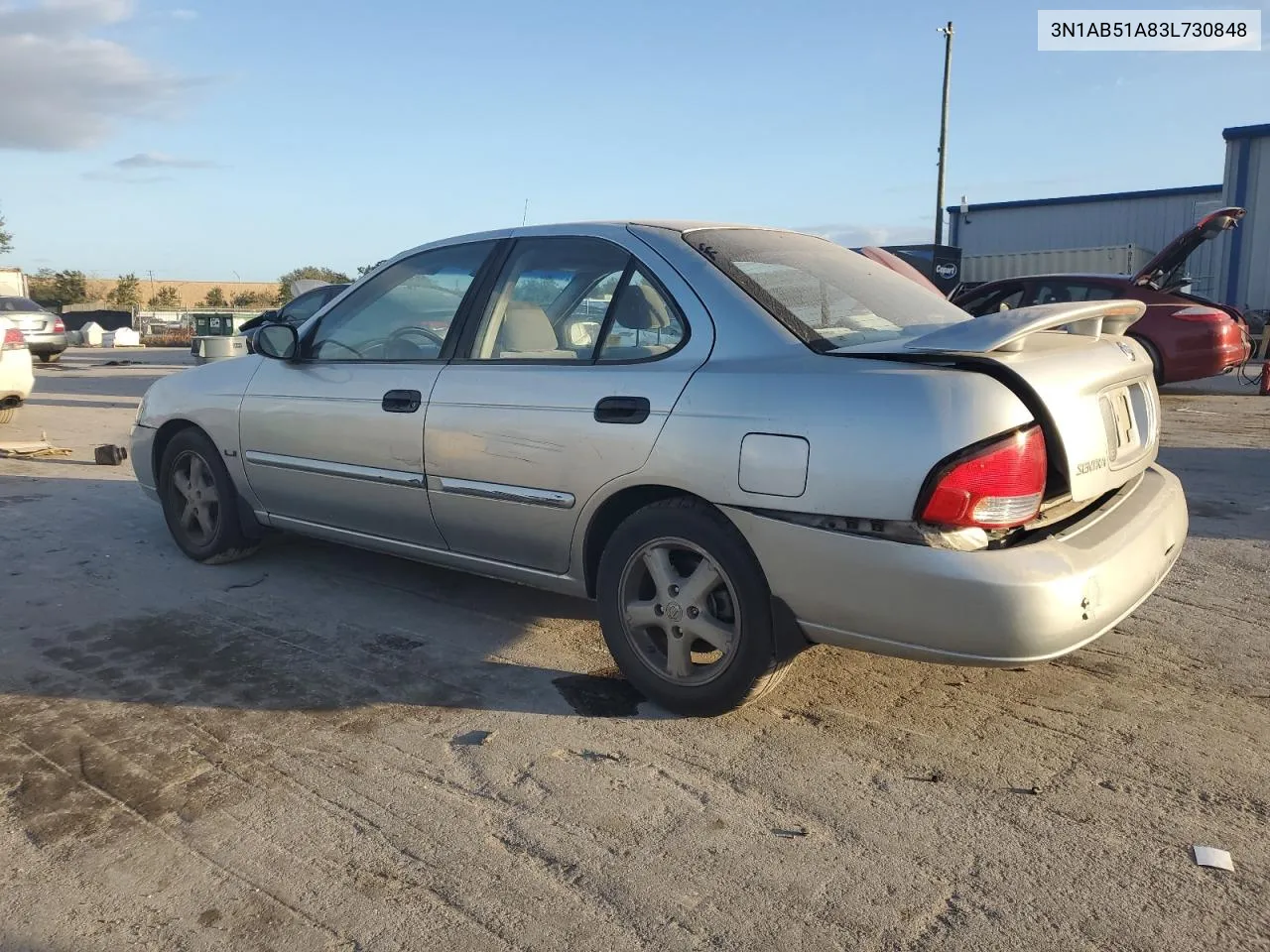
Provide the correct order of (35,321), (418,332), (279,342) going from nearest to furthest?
(418,332) → (279,342) → (35,321)

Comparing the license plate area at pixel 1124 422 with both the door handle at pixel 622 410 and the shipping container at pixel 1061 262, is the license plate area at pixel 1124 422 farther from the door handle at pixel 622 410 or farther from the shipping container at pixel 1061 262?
the shipping container at pixel 1061 262

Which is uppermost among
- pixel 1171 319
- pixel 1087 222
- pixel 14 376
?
pixel 1087 222

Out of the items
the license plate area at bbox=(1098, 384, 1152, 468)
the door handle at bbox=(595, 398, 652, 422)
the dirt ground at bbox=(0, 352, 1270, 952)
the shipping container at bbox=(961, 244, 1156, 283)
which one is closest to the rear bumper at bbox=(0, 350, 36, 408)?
the dirt ground at bbox=(0, 352, 1270, 952)

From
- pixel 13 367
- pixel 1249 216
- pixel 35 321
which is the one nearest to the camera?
pixel 13 367

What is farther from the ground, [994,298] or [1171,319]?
[994,298]

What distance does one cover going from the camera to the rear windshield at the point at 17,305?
66.9 feet

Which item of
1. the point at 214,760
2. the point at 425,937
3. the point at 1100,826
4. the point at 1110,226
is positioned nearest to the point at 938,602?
the point at 1100,826

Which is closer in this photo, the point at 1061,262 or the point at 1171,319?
the point at 1171,319

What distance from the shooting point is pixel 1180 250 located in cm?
1070

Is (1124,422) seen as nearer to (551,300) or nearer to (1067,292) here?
(551,300)

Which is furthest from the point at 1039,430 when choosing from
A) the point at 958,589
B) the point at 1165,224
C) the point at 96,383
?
the point at 1165,224

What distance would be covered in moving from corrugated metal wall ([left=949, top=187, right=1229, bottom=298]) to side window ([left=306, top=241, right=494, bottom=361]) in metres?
24.6

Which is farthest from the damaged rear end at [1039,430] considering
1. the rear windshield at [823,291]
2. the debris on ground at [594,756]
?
the debris on ground at [594,756]

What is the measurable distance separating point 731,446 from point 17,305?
22.1 metres
